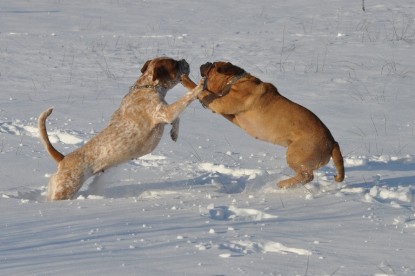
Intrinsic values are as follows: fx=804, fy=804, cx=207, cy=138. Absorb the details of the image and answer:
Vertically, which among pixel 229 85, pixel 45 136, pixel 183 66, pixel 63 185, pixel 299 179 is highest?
pixel 183 66

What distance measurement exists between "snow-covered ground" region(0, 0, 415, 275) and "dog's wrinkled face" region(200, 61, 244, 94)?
0.84 metres

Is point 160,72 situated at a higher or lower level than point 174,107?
higher

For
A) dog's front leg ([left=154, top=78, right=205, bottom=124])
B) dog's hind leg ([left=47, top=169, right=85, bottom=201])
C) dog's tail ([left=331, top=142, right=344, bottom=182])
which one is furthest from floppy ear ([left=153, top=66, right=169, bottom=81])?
dog's tail ([left=331, top=142, right=344, bottom=182])

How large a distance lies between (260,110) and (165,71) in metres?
0.91

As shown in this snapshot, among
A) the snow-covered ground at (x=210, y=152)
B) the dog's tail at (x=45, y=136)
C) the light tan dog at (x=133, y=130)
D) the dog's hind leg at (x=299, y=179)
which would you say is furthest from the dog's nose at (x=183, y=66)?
the dog's hind leg at (x=299, y=179)

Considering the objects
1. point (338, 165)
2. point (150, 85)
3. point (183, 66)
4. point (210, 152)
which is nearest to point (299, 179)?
point (338, 165)

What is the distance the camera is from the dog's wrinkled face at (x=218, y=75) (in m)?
6.96

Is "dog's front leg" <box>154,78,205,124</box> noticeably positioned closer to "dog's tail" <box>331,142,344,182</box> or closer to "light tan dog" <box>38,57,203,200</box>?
"light tan dog" <box>38,57,203,200</box>

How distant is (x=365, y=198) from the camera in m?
5.87

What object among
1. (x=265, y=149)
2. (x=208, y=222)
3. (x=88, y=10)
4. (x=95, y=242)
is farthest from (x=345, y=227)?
(x=88, y=10)

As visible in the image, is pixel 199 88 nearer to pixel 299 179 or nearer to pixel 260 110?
pixel 260 110

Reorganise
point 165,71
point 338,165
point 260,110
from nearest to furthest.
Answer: point 338,165, point 260,110, point 165,71

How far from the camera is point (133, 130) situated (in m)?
7.19

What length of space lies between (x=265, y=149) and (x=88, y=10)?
11.1 m
